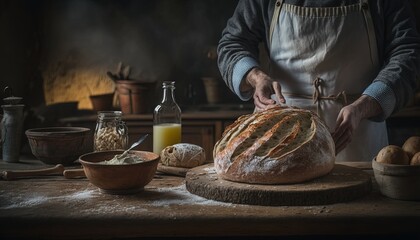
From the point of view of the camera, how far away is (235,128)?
1.89 meters

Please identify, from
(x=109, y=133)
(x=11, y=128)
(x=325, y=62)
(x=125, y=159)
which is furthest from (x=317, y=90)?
(x=11, y=128)

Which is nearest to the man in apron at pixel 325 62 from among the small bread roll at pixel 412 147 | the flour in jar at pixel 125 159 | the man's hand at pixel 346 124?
the man's hand at pixel 346 124

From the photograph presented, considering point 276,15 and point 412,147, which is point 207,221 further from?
point 276,15

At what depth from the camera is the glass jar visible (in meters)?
2.14

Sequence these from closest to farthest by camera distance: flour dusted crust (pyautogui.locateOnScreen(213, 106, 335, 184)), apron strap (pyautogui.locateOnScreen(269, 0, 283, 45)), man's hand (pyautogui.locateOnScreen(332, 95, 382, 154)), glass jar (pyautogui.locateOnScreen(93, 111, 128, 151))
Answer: flour dusted crust (pyautogui.locateOnScreen(213, 106, 335, 184))
man's hand (pyautogui.locateOnScreen(332, 95, 382, 154))
glass jar (pyautogui.locateOnScreen(93, 111, 128, 151))
apron strap (pyautogui.locateOnScreen(269, 0, 283, 45))

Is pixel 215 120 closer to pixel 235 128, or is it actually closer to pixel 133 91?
pixel 133 91

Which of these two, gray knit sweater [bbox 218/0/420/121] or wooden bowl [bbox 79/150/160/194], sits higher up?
gray knit sweater [bbox 218/0/420/121]

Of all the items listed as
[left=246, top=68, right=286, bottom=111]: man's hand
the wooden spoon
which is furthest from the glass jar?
[left=246, top=68, right=286, bottom=111]: man's hand

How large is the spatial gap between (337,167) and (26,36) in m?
3.93

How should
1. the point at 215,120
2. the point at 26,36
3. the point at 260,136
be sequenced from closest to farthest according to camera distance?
the point at 260,136
the point at 215,120
the point at 26,36

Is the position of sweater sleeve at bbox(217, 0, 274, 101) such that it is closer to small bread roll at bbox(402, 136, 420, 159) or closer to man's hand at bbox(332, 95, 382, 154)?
man's hand at bbox(332, 95, 382, 154)

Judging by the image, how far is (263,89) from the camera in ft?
7.43

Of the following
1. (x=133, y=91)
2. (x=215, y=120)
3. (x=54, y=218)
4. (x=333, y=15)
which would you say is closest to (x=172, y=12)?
(x=133, y=91)

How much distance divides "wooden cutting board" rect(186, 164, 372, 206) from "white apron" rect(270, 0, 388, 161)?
814 millimetres
